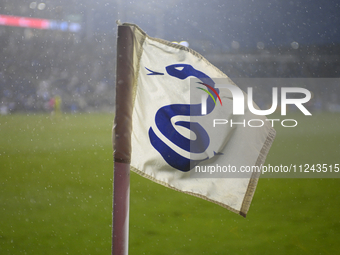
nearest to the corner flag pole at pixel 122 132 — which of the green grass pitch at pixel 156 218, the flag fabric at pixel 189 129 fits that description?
the flag fabric at pixel 189 129

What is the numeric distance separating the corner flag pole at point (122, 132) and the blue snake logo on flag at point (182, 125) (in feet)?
0.99

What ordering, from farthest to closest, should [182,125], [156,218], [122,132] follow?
[156,218]
[182,125]
[122,132]

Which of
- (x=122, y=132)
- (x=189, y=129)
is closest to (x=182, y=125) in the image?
(x=189, y=129)

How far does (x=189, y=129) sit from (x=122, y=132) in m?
0.51

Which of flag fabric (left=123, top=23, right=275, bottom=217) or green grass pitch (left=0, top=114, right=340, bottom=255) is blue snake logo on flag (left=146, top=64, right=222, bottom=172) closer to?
flag fabric (left=123, top=23, right=275, bottom=217)

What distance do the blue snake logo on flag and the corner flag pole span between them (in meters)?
0.30

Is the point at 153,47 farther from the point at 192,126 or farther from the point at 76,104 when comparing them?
the point at 76,104

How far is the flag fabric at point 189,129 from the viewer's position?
1.93 metres

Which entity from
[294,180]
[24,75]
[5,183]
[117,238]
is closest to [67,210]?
[5,183]

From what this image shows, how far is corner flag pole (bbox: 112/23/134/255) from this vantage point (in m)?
1.65

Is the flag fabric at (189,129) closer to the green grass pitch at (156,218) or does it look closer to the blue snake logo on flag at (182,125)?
the blue snake logo on flag at (182,125)

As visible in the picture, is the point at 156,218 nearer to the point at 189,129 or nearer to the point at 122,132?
the point at 189,129

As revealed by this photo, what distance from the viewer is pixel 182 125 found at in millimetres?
2016

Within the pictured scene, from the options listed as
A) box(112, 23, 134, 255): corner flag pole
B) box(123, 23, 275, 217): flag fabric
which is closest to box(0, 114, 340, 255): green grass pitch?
box(123, 23, 275, 217): flag fabric
